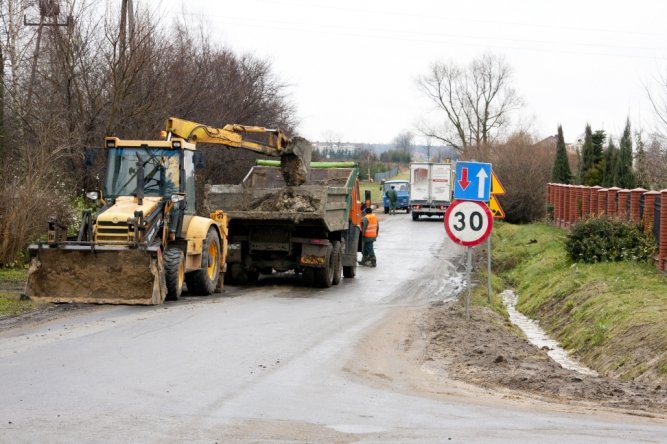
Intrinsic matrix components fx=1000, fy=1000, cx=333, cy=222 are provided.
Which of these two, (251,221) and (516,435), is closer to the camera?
(516,435)

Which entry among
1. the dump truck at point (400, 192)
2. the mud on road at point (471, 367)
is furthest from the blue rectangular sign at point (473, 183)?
the dump truck at point (400, 192)

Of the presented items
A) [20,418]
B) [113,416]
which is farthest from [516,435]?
[20,418]

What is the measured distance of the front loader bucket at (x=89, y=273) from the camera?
15.5 metres

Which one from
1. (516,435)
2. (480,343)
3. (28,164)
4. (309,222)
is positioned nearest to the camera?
(516,435)

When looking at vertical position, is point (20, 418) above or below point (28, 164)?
below

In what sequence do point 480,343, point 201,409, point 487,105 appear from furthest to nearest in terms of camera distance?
point 487,105 < point 480,343 < point 201,409

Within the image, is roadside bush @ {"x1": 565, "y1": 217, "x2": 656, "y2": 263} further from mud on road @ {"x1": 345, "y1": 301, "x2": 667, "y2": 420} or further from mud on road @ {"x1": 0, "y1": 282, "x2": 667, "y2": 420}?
mud on road @ {"x1": 345, "y1": 301, "x2": 667, "y2": 420}

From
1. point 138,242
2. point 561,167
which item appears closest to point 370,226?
point 138,242

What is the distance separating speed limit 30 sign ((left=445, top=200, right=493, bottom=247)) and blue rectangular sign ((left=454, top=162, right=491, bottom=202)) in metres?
0.44

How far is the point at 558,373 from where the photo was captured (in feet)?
35.2

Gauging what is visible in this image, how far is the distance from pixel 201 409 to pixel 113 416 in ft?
2.39

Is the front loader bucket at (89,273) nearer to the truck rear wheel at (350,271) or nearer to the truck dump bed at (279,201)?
the truck dump bed at (279,201)

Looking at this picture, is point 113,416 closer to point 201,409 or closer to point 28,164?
point 201,409

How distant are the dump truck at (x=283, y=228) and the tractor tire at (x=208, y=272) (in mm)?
1368
